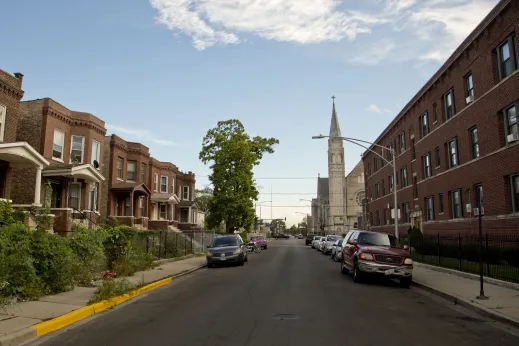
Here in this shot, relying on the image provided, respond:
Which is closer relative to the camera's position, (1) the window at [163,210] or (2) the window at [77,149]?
(2) the window at [77,149]

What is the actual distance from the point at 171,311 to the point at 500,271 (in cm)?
1155

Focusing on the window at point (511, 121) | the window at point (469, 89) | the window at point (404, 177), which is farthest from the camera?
the window at point (404, 177)

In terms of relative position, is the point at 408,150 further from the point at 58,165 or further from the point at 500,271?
the point at 58,165

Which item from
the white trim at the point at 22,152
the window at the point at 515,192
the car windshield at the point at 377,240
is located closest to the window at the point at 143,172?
the white trim at the point at 22,152

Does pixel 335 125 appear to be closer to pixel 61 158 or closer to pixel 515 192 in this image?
pixel 61 158

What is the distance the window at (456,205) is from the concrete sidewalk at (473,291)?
9932mm

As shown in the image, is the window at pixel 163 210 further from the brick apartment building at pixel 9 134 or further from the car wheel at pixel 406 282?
the car wheel at pixel 406 282

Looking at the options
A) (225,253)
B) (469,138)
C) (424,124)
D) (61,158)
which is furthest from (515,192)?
(61,158)

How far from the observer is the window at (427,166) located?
106 ft

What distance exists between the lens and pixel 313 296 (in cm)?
1166

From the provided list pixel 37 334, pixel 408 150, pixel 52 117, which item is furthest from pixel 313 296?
pixel 408 150

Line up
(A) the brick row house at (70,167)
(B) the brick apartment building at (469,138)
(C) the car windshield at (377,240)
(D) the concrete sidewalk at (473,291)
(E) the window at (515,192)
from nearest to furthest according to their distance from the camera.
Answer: (D) the concrete sidewalk at (473,291) < (C) the car windshield at (377,240) < (E) the window at (515,192) < (B) the brick apartment building at (469,138) < (A) the brick row house at (70,167)

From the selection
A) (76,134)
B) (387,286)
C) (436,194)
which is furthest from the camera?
(436,194)

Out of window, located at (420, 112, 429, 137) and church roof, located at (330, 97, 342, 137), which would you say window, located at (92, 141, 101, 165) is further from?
church roof, located at (330, 97, 342, 137)
